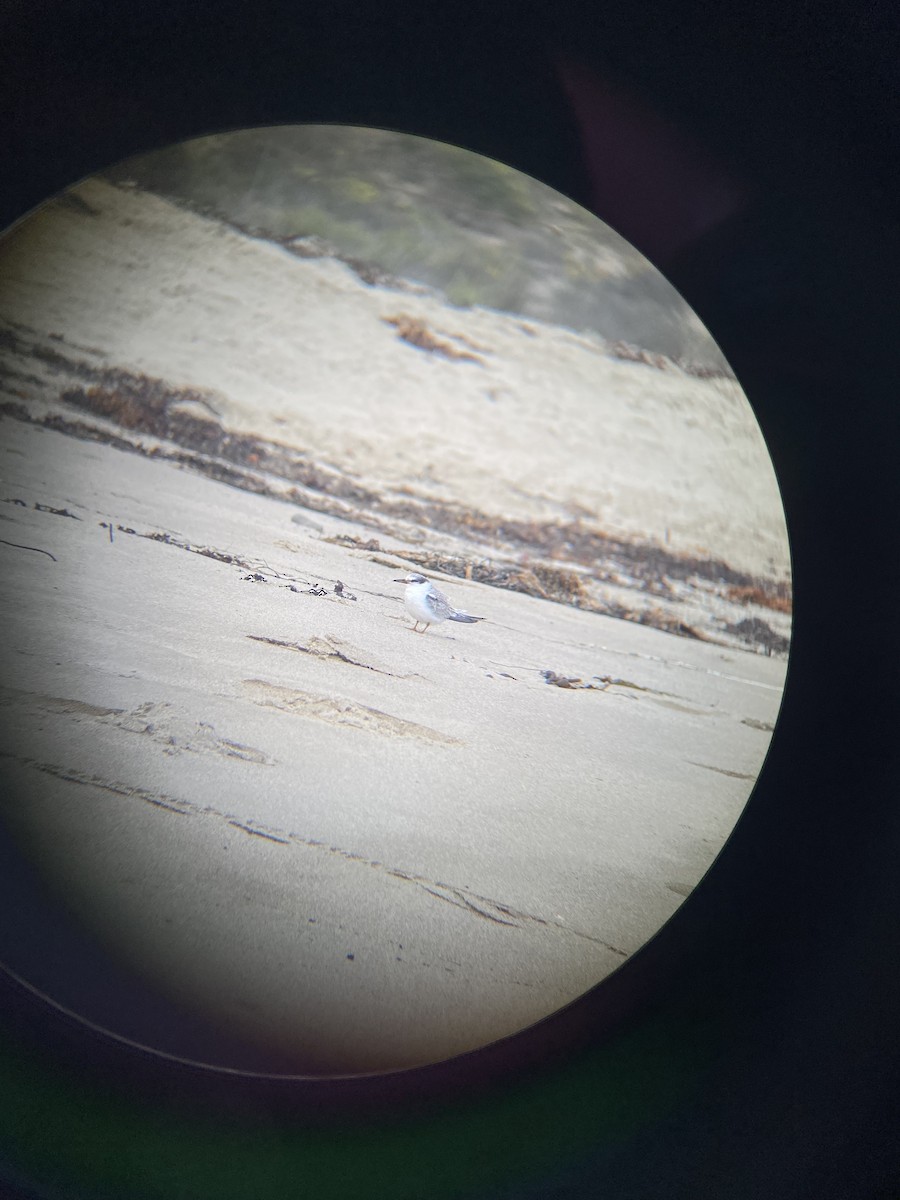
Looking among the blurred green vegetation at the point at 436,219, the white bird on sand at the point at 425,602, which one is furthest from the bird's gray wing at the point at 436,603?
the blurred green vegetation at the point at 436,219

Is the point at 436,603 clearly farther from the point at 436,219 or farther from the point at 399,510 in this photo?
the point at 436,219

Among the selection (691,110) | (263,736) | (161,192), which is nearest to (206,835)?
(263,736)

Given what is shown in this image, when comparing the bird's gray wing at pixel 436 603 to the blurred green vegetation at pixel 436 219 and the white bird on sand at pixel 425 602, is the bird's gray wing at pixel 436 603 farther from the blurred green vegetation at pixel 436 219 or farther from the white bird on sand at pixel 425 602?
the blurred green vegetation at pixel 436 219

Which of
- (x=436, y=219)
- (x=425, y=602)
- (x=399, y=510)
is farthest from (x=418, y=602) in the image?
(x=436, y=219)

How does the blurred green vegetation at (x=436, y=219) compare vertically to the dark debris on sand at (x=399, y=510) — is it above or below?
above

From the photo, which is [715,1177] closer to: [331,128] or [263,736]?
[263,736]

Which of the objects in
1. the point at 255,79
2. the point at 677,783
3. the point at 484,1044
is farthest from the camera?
the point at 677,783

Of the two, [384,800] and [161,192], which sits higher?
[161,192]

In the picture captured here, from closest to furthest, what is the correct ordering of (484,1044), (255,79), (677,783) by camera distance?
(255,79) → (484,1044) → (677,783)
